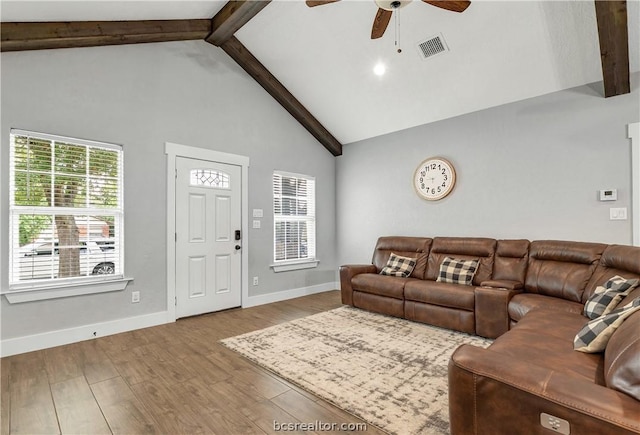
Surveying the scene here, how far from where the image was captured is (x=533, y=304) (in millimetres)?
2895


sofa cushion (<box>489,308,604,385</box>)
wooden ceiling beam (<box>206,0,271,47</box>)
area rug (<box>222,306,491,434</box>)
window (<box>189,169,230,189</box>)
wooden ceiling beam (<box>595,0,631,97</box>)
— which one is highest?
wooden ceiling beam (<box>206,0,271,47</box>)

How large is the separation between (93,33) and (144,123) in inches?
36.1

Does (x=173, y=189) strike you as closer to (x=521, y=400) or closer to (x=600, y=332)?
(x=521, y=400)

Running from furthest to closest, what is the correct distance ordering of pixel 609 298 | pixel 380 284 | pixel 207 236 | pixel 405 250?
pixel 405 250 < pixel 207 236 < pixel 380 284 < pixel 609 298

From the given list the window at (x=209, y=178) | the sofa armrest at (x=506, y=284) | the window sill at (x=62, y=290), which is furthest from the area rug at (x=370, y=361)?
the window at (x=209, y=178)

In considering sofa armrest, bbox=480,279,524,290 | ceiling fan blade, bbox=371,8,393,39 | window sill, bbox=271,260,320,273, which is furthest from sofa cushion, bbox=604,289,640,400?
window sill, bbox=271,260,320,273

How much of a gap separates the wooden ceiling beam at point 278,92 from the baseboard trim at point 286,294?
2467 mm

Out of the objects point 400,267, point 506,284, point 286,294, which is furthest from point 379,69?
point 286,294

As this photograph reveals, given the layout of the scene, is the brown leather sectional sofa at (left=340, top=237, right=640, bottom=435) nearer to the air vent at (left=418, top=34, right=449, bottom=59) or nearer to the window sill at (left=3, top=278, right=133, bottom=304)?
the air vent at (left=418, top=34, right=449, bottom=59)

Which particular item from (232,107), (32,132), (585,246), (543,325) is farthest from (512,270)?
(32,132)

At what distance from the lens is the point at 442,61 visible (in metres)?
3.71

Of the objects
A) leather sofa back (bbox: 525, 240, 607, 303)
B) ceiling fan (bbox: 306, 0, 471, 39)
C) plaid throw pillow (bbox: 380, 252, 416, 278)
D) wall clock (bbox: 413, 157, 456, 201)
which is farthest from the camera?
wall clock (bbox: 413, 157, 456, 201)

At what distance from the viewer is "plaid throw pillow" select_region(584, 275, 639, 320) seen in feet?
7.44

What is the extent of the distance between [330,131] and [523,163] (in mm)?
3022
